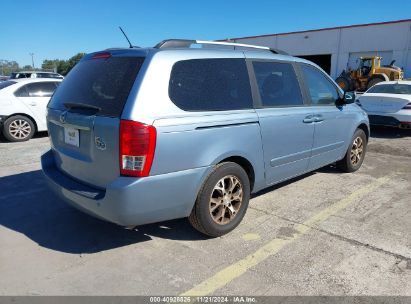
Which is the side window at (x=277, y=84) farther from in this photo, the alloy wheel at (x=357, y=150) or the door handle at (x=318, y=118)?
the alloy wheel at (x=357, y=150)

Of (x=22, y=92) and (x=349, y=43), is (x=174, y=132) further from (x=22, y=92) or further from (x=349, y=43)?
(x=349, y=43)

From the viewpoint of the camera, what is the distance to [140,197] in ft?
9.57

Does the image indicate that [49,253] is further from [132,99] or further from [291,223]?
[291,223]

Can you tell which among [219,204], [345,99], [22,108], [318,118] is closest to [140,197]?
[219,204]

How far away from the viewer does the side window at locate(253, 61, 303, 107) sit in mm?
3995

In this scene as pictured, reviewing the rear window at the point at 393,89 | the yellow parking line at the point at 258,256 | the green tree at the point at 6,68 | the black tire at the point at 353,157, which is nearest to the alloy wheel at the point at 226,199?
the yellow parking line at the point at 258,256

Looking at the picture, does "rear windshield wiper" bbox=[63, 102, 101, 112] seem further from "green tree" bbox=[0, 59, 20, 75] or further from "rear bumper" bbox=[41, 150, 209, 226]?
"green tree" bbox=[0, 59, 20, 75]

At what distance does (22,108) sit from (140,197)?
7.17 metres

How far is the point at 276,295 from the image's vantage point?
2748mm

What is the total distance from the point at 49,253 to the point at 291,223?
249cm

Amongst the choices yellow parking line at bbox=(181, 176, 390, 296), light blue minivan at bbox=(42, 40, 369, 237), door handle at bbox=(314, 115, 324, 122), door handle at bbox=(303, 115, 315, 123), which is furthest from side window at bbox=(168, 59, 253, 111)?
yellow parking line at bbox=(181, 176, 390, 296)

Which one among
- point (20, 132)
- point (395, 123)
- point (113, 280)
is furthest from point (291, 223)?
point (20, 132)

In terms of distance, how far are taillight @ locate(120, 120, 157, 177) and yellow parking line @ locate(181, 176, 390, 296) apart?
1.01 metres

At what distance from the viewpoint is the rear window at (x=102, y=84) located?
299cm
